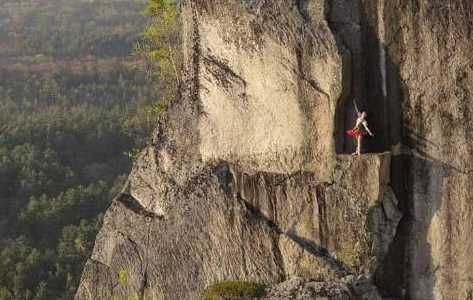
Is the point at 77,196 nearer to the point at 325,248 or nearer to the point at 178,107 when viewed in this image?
the point at 178,107

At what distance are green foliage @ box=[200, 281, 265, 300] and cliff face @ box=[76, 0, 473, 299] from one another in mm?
608

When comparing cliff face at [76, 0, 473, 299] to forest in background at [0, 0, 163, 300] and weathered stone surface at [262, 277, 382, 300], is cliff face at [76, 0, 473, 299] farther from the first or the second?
forest in background at [0, 0, 163, 300]

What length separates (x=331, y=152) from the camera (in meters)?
18.1

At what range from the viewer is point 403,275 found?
18562 millimetres

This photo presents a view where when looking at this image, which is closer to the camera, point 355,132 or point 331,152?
point 355,132

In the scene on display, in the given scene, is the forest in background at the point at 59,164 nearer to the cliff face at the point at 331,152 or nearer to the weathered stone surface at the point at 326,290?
the cliff face at the point at 331,152

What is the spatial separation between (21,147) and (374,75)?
231ft

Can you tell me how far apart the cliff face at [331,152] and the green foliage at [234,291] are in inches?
23.9

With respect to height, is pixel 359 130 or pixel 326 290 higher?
pixel 359 130

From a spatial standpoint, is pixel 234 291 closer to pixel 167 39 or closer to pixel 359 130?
pixel 359 130

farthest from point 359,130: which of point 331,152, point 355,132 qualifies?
point 331,152

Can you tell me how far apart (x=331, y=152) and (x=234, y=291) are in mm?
4924

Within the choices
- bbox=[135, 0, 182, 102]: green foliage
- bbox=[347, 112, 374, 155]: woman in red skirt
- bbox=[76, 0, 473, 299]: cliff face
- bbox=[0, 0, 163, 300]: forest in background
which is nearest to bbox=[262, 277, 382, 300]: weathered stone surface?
bbox=[76, 0, 473, 299]: cliff face

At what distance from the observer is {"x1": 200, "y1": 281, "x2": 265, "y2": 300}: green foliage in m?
17.7
